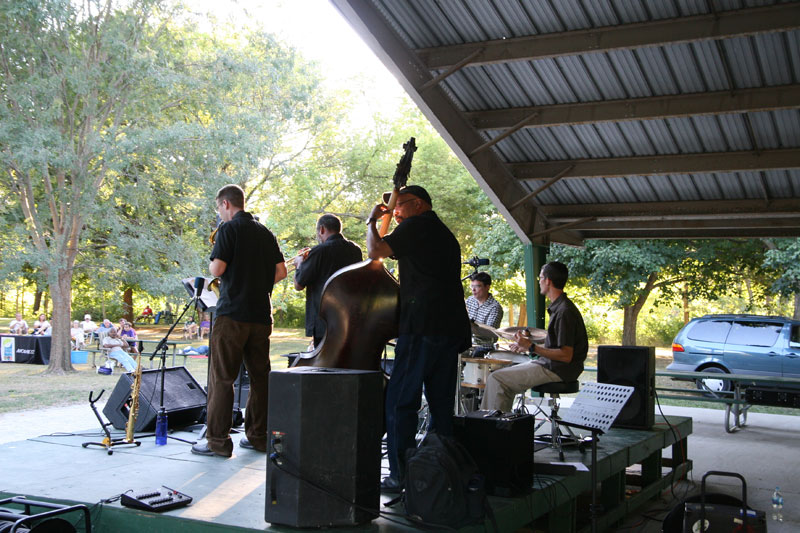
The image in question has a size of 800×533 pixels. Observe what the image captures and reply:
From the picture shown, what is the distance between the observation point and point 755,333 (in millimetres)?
12492

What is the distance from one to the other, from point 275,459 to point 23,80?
49.3 feet

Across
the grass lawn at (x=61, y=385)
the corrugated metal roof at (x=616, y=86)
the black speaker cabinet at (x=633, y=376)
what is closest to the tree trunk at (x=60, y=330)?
the grass lawn at (x=61, y=385)

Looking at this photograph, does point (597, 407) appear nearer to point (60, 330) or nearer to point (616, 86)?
point (616, 86)

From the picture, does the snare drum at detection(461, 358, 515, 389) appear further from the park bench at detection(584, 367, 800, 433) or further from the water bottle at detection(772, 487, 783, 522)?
the park bench at detection(584, 367, 800, 433)

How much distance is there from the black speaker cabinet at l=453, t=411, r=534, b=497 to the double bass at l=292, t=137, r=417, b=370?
2.07 ft

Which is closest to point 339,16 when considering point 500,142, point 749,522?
point 500,142

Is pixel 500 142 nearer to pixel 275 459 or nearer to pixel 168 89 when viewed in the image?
pixel 275 459

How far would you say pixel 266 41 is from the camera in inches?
768

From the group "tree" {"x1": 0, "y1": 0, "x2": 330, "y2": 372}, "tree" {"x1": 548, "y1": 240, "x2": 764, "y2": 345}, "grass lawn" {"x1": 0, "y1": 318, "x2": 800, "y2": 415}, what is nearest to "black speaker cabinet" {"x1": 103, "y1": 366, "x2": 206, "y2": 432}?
"grass lawn" {"x1": 0, "y1": 318, "x2": 800, "y2": 415}

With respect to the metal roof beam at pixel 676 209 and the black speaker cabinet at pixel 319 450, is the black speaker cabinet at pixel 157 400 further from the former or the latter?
the metal roof beam at pixel 676 209

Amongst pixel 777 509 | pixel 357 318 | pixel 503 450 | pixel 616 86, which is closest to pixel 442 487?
pixel 503 450

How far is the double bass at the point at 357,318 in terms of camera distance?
395cm

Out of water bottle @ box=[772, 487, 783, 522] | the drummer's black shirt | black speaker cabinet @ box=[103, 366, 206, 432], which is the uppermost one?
the drummer's black shirt

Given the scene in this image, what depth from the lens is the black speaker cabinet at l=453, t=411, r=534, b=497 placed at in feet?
12.0
